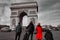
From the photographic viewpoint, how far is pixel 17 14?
87.8 ft

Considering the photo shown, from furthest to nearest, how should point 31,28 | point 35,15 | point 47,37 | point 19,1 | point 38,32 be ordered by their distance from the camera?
1. point 19,1
2. point 35,15
3. point 31,28
4. point 38,32
5. point 47,37

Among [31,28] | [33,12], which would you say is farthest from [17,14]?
[31,28]

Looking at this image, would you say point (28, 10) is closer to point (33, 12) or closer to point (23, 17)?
point (33, 12)

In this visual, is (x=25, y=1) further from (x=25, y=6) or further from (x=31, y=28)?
(x=31, y=28)

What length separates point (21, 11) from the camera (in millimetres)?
26812

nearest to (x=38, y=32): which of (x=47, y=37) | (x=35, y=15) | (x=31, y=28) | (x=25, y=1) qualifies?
(x=31, y=28)

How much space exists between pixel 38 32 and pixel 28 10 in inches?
709

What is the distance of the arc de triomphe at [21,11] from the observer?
Answer: 2578cm

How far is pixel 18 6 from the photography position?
27062 millimetres

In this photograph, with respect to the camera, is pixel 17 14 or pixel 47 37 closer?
pixel 47 37

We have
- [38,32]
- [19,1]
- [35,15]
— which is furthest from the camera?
[19,1]

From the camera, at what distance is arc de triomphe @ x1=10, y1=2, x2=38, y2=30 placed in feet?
84.6

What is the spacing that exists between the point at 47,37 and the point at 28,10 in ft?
64.2

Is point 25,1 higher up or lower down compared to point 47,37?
higher up
